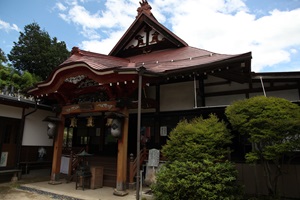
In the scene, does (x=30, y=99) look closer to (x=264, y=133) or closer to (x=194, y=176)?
(x=194, y=176)

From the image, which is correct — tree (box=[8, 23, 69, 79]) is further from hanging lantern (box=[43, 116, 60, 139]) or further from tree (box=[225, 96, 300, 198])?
tree (box=[225, 96, 300, 198])

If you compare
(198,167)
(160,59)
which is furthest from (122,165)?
(160,59)

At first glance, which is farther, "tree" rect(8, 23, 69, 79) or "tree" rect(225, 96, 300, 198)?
"tree" rect(8, 23, 69, 79)

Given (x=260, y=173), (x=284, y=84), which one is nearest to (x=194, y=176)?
(x=260, y=173)

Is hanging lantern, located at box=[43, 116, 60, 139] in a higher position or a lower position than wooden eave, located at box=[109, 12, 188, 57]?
lower

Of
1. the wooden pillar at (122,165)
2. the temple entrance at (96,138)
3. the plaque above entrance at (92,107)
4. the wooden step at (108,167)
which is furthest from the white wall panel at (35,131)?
the wooden pillar at (122,165)

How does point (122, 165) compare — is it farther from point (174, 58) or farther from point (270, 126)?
point (174, 58)

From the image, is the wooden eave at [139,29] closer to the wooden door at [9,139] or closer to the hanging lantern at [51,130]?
the hanging lantern at [51,130]

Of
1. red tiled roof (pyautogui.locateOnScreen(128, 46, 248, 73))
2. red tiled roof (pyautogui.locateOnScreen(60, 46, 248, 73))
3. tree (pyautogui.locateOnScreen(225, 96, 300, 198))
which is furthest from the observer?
red tiled roof (pyautogui.locateOnScreen(128, 46, 248, 73))

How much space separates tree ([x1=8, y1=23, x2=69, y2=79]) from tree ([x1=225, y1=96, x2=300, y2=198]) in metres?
28.3

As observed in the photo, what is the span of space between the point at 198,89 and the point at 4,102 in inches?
392

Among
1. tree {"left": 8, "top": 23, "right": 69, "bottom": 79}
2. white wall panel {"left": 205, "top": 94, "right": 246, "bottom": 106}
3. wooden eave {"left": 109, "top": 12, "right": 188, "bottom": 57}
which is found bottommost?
white wall panel {"left": 205, "top": 94, "right": 246, "bottom": 106}

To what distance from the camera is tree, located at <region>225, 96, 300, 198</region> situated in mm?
6051

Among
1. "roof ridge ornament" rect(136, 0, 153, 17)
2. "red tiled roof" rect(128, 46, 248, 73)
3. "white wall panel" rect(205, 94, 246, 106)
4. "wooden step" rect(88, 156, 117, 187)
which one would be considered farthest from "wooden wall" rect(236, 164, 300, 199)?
"roof ridge ornament" rect(136, 0, 153, 17)
